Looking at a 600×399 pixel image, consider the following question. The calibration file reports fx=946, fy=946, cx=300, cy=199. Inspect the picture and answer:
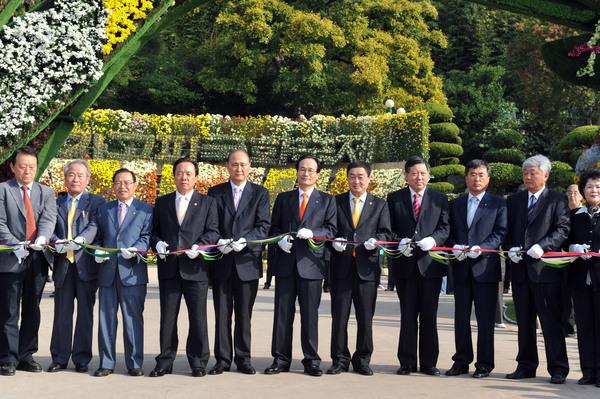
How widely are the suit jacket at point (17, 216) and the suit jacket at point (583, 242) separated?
4.27 m

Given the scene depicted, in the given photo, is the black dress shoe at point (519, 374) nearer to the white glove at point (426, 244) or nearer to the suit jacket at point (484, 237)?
the suit jacket at point (484, 237)

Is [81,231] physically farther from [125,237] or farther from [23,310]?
[23,310]

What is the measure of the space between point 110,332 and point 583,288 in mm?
3818

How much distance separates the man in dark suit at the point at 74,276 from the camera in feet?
25.3

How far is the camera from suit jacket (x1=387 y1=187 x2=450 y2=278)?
7840 mm

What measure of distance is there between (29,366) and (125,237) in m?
1.30

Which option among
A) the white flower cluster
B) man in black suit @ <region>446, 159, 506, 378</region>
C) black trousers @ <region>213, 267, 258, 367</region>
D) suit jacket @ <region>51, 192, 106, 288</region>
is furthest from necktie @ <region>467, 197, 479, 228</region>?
the white flower cluster

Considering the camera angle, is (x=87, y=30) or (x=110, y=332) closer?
(x=110, y=332)

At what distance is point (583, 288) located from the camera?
7.55m

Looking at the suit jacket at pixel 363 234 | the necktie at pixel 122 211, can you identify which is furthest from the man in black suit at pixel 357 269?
the necktie at pixel 122 211

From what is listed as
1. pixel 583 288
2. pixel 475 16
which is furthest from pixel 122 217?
pixel 475 16

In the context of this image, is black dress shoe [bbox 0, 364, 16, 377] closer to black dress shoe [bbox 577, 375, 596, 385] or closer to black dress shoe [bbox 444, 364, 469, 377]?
black dress shoe [bbox 444, 364, 469, 377]

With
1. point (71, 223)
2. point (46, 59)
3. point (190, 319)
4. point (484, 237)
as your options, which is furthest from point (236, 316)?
point (46, 59)

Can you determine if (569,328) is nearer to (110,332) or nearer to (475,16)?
(110,332)
